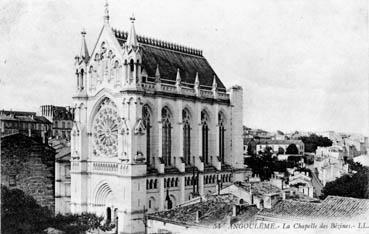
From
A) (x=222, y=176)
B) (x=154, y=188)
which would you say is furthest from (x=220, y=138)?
(x=154, y=188)

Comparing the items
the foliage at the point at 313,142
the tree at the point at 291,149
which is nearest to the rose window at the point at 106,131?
the tree at the point at 291,149

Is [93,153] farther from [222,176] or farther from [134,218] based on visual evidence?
[222,176]

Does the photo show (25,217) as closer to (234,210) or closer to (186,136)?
(234,210)

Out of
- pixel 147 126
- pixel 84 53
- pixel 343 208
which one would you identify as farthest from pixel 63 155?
pixel 343 208

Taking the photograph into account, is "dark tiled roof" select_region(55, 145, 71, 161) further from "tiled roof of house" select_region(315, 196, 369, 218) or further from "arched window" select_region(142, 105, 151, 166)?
"tiled roof of house" select_region(315, 196, 369, 218)

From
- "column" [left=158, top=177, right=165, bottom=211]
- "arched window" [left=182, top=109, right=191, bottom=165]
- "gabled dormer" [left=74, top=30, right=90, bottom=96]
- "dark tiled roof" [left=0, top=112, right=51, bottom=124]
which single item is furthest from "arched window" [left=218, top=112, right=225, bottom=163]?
"dark tiled roof" [left=0, top=112, right=51, bottom=124]

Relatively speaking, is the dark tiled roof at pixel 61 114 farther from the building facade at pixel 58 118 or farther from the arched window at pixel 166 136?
the arched window at pixel 166 136
